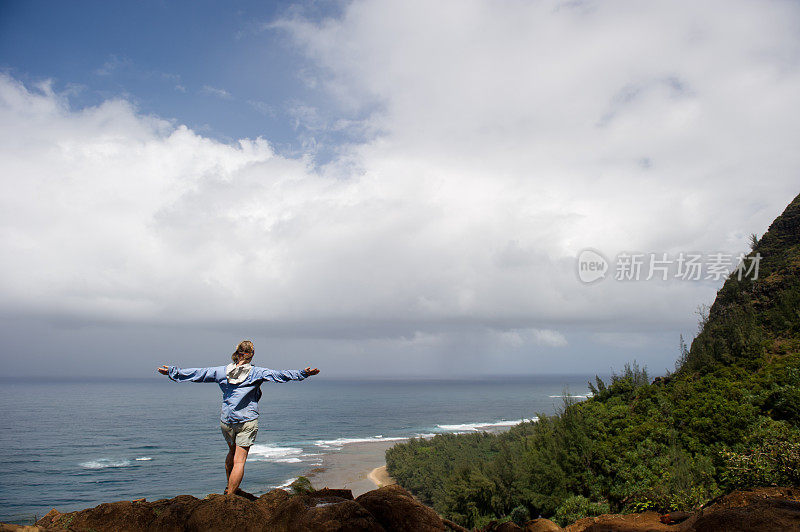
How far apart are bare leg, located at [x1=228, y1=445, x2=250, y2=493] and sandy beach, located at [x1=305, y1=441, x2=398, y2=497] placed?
41.0 m

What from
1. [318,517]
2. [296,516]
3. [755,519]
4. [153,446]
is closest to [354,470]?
[153,446]

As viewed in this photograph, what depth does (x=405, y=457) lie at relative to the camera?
5422 centimetres

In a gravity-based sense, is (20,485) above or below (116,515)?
below

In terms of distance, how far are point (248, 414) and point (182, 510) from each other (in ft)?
4.67

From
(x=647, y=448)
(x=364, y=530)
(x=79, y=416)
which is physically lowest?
(x=79, y=416)

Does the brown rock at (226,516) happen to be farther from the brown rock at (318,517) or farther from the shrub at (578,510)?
the shrub at (578,510)

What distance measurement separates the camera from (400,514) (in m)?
4.71

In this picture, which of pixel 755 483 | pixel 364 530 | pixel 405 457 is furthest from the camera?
pixel 405 457

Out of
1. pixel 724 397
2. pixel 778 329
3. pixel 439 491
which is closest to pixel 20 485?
pixel 439 491

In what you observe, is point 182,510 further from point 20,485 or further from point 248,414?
point 20,485

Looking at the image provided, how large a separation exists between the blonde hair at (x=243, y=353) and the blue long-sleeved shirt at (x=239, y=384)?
0.20 meters

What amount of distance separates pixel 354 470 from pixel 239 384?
185 feet

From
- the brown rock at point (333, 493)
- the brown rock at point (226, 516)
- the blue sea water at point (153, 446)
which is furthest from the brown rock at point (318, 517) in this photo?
the blue sea water at point (153, 446)

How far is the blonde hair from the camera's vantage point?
6.14m
